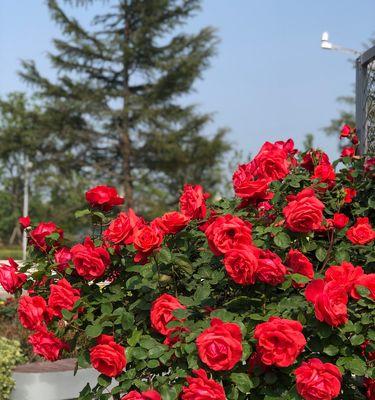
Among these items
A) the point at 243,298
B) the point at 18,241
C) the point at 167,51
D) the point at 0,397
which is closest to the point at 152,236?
the point at 243,298

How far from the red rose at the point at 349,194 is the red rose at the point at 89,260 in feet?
3.64

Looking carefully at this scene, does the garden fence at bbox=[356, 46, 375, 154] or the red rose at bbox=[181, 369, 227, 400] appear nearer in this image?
the red rose at bbox=[181, 369, 227, 400]

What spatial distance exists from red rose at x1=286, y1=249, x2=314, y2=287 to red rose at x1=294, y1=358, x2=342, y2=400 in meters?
0.38

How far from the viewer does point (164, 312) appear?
268cm

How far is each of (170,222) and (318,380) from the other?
833 millimetres

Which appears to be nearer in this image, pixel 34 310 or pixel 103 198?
pixel 34 310

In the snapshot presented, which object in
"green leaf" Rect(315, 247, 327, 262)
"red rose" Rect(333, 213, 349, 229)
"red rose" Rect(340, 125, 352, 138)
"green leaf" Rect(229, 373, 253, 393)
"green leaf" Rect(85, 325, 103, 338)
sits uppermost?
"red rose" Rect(340, 125, 352, 138)

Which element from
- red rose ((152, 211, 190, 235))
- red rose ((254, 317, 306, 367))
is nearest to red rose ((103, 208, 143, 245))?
red rose ((152, 211, 190, 235))

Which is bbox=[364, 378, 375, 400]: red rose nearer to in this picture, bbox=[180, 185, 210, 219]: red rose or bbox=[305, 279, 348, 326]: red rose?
bbox=[305, 279, 348, 326]: red rose

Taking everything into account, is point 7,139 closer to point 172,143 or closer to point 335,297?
point 172,143

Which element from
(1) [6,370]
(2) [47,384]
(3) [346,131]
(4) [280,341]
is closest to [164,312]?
(4) [280,341]

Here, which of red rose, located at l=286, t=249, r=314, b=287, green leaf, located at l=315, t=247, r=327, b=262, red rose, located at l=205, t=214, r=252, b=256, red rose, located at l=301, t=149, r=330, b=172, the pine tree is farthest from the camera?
the pine tree

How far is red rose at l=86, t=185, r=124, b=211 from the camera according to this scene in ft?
10.3

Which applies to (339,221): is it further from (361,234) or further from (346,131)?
(346,131)
